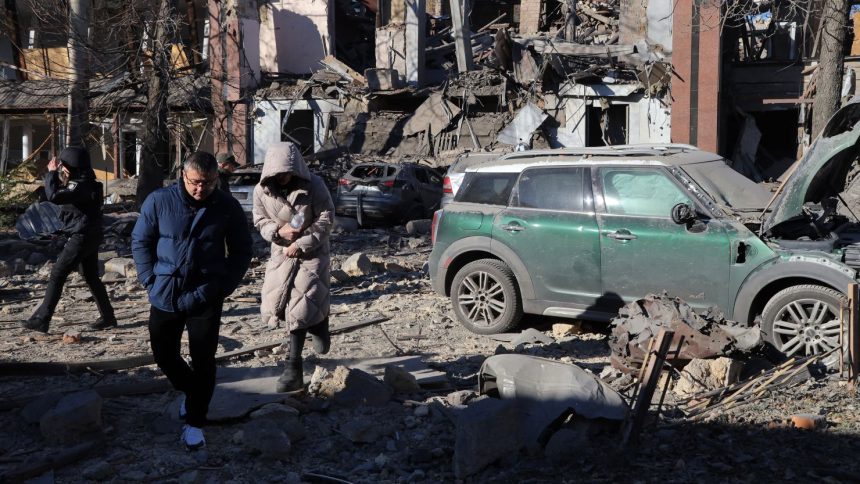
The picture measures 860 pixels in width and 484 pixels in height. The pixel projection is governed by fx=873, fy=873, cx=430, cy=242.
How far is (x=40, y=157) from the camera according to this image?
112ft

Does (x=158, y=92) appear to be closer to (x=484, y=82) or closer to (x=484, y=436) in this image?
(x=484, y=436)

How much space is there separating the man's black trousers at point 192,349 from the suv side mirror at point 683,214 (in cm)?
399

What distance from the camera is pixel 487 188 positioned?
885 cm

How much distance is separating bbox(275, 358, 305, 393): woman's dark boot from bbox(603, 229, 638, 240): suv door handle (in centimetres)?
314

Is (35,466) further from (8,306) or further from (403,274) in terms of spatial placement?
(403,274)

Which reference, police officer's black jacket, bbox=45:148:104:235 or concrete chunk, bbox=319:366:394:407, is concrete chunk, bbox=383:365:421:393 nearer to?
concrete chunk, bbox=319:366:394:407

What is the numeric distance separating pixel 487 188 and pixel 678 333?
3017 millimetres

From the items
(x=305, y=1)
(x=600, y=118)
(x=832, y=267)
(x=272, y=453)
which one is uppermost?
(x=305, y=1)

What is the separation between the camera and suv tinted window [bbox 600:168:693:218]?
759 centimetres

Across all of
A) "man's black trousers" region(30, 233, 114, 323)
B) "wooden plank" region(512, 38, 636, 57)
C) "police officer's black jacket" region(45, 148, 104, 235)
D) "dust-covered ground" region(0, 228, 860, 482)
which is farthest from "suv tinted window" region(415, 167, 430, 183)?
"dust-covered ground" region(0, 228, 860, 482)

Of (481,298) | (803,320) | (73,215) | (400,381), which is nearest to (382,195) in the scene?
(481,298)

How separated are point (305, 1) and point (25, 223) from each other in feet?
72.5

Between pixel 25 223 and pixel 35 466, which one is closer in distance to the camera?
pixel 35 466

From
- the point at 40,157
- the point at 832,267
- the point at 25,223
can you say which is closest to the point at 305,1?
the point at 40,157
